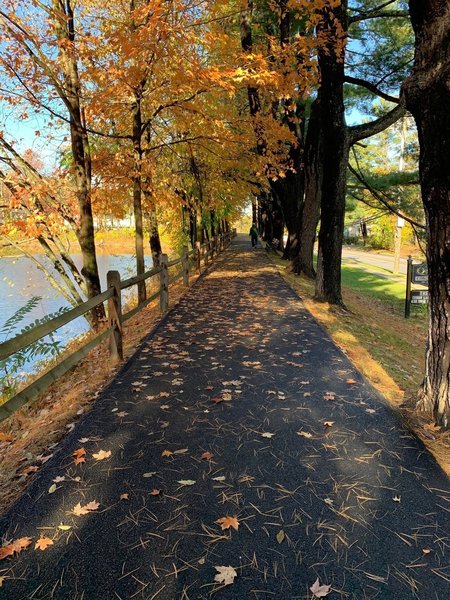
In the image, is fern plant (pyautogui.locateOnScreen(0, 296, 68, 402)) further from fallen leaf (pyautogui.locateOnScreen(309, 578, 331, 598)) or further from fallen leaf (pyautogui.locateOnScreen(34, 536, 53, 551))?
fallen leaf (pyautogui.locateOnScreen(309, 578, 331, 598))

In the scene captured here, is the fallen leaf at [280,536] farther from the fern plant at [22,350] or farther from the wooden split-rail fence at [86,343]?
the fern plant at [22,350]

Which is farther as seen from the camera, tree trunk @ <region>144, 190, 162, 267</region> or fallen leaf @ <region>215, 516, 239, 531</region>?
tree trunk @ <region>144, 190, 162, 267</region>

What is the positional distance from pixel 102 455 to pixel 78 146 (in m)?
7.46

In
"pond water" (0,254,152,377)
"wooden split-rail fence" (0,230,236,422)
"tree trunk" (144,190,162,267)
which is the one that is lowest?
"pond water" (0,254,152,377)

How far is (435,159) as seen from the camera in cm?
389

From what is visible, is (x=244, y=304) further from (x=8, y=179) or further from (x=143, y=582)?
(x=143, y=582)

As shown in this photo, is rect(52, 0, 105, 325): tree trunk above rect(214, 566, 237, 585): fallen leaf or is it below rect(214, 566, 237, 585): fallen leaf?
above

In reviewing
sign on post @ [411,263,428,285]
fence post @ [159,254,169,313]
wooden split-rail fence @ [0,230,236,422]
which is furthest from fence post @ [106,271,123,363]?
sign on post @ [411,263,428,285]

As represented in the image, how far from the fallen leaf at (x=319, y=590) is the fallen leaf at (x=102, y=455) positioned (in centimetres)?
204

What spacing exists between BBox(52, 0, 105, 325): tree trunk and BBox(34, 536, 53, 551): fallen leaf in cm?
706

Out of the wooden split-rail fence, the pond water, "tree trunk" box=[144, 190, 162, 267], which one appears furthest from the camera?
the pond water

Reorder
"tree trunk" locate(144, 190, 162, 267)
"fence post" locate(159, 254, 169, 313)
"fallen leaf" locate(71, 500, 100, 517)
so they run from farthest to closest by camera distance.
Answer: "tree trunk" locate(144, 190, 162, 267)
"fence post" locate(159, 254, 169, 313)
"fallen leaf" locate(71, 500, 100, 517)

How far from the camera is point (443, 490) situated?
3.23 meters

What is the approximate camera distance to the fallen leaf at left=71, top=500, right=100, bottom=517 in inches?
117
